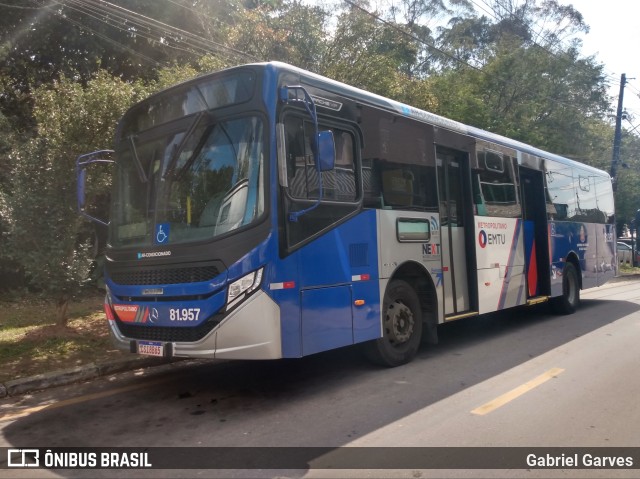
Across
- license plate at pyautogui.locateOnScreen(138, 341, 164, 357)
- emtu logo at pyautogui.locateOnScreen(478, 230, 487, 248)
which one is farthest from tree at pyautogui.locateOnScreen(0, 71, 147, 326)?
emtu logo at pyautogui.locateOnScreen(478, 230, 487, 248)

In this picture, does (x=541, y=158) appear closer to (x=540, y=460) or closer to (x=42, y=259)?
(x=540, y=460)

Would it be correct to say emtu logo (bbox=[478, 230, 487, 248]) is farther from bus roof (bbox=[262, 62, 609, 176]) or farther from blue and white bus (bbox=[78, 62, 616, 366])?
bus roof (bbox=[262, 62, 609, 176])

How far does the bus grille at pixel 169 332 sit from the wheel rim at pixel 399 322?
Result: 244cm

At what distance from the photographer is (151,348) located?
→ 5.40 metres

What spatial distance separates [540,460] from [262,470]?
2.10m

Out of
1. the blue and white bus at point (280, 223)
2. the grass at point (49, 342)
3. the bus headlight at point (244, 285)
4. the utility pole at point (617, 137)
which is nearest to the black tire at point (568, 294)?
the blue and white bus at point (280, 223)

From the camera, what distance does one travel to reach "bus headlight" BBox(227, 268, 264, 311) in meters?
4.96

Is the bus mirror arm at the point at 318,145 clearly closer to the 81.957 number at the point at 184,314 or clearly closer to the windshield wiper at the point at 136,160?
the 81.957 number at the point at 184,314

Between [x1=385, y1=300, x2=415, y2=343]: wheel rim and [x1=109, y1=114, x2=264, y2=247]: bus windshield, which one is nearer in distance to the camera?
[x1=109, y1=114, x2=264, y2=247]: bus windshield

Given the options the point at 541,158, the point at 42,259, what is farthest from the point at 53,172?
the point at 541,158

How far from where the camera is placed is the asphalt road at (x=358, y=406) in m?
4.43

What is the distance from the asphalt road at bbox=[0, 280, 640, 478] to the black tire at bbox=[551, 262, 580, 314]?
3.21 meters

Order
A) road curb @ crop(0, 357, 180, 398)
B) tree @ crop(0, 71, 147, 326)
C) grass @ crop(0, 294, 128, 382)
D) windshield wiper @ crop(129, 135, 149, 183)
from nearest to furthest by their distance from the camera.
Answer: windshield wiper @ crop(129, 135, 149, 183), road curb @ crop(0, 357, 180, 398), grass @ crop(0, 294, 128, 382), tree @ crop(0, 71, 147, 326)

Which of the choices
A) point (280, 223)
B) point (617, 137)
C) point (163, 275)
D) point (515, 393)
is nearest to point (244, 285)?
point (280, 223)
